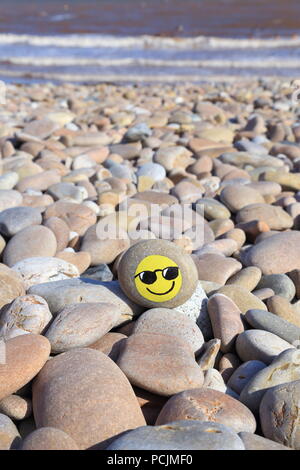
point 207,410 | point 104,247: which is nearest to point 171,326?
point 207,410

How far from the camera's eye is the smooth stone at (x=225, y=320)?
2.03m

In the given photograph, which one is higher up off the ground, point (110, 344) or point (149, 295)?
point (149, 295)

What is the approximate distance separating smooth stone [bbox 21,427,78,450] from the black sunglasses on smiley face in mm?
753

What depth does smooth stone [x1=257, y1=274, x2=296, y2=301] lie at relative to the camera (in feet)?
8.05

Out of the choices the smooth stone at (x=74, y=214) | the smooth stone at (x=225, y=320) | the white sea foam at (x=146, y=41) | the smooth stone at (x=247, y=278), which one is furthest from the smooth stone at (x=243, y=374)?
the white sea foam at (x=146, y=41)

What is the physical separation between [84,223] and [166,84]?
8.03 m

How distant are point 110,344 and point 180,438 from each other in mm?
624

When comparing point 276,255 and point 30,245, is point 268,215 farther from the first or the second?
point 30,245

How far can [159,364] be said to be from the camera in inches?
68.3

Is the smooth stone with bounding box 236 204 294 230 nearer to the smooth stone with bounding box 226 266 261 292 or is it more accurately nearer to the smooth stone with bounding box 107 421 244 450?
the smooth stone with bounding box 226 266 261 292

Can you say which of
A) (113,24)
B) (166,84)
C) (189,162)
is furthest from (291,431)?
(113,24)

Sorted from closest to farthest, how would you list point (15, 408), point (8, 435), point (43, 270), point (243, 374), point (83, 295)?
point (8, 435), point (15, 408), point (243, 374), point (83, 295), point (43, 270)

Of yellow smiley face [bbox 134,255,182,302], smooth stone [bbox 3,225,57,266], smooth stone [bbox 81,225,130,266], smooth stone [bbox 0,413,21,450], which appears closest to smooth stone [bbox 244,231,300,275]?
smooth stone [bbox 81,225,130,266]

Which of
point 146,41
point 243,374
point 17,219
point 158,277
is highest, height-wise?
point 146,41
